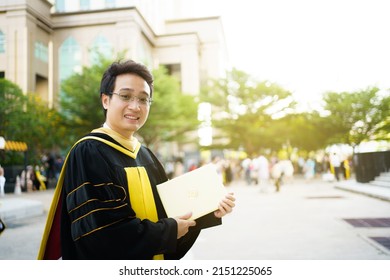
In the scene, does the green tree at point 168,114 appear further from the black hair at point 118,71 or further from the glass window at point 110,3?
the black hair at point 118,71

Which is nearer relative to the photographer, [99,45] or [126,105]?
[126,105]

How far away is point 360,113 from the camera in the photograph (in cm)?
243

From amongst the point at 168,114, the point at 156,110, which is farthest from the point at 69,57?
the point at 168,114

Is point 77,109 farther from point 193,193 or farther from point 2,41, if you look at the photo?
point 193,193

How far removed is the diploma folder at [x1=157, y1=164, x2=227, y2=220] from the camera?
119cm

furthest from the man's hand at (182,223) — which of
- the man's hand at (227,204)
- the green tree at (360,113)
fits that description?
the green tree at (360,113)

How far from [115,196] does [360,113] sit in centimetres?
202

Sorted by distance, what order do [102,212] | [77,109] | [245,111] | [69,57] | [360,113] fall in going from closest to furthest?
[102,212]
[360,113]
[69,57]
[77,109]
[245,111]

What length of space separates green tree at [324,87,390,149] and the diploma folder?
164cm

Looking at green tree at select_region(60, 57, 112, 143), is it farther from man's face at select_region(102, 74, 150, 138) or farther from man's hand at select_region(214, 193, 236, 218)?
man's hand at select_region(214, 193, 236, 218)

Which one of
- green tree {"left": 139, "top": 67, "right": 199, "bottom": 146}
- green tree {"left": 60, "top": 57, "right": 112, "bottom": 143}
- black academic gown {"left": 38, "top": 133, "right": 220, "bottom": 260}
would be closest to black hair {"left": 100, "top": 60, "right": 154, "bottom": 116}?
black academic gown {"left": 38, "top": 133, "right": 220, "bottom": 260}

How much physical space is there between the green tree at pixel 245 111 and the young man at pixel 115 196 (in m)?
11.9

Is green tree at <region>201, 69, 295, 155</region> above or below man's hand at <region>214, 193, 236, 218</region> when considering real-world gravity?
above

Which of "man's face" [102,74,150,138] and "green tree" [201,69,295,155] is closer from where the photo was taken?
"man's face" [102,74,150,138]
